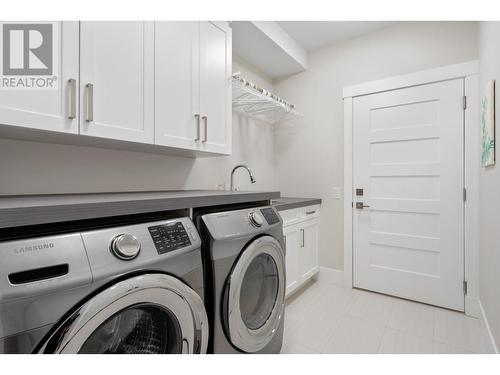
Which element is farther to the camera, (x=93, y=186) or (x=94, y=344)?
(x=93, y=186)

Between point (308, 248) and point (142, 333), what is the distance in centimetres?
193

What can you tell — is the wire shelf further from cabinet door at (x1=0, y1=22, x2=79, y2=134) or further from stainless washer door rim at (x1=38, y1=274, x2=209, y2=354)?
stainless washer door rim at (x1=38, y1=274, x2=209, y2=354)

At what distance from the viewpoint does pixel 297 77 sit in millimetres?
2990

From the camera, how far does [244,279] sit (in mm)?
1293

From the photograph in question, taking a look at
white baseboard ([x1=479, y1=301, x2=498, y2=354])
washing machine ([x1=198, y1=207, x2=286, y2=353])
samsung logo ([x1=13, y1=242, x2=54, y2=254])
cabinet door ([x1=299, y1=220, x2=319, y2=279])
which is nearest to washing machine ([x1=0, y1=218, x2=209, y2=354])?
samsung logo ([x1=13, y1=242, x2=54, y2=254])

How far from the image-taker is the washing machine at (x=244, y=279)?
1.09 meters

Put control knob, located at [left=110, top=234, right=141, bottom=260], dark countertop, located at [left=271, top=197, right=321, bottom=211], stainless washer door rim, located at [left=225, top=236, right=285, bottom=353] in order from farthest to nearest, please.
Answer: dark countertop, located at [left=271, top=197, right=321, bottom=211]
stainless washer door rim, located at [left=225, top=236, right=285, bottom=353]
control knob, located at [left=110, top=234, right=141, bottom=260]

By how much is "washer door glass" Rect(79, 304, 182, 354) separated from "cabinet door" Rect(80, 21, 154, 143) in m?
0.86

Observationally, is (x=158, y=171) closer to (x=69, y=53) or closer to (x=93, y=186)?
(x=93, y=186)

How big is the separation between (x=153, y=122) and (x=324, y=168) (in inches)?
75.6

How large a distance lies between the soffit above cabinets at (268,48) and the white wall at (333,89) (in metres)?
0.19

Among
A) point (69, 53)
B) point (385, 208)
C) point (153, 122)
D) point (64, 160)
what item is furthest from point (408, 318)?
point (69, 53)

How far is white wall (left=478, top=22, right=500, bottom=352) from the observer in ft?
4.76

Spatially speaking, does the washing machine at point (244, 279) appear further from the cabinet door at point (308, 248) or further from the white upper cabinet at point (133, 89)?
the cabinet door at point (308, 248)
